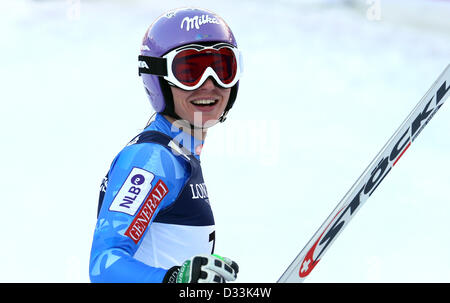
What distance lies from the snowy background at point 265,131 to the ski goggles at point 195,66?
2.45m

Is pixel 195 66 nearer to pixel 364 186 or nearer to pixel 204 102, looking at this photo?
pixel 204 102

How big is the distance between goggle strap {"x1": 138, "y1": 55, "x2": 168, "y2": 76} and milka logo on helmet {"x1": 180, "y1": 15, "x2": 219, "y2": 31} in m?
0.17

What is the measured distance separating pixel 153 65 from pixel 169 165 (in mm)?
540

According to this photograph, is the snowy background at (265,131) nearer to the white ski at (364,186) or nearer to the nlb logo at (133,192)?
the white ski at (364,186)

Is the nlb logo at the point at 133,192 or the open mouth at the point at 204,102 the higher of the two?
the open mouth at the point at 204,102

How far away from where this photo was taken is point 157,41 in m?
2.97

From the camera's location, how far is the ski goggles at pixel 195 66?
2.85 metres

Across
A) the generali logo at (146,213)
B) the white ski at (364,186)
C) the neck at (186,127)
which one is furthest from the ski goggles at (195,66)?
the white ski at (364,186)

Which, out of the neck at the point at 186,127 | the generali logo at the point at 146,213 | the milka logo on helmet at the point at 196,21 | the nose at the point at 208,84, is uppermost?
the milka logo on helmet at the point at 196,21

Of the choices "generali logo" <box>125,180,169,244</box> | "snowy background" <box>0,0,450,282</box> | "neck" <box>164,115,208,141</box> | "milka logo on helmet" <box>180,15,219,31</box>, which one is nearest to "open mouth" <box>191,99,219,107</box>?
"neck" <box>164,115,208,141</box>

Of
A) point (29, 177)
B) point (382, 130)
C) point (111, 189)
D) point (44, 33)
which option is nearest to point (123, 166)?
point (111, 189)

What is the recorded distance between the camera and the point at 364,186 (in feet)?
8.64
